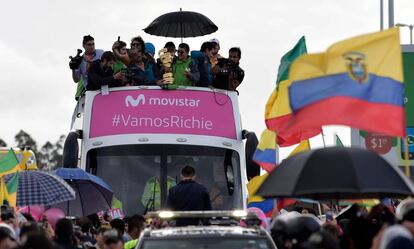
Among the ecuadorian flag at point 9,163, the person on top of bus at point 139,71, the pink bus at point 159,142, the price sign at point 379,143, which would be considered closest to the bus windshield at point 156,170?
the pink bus at point 159,142

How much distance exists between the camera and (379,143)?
3794 cm

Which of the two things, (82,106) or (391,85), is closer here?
(391,85)

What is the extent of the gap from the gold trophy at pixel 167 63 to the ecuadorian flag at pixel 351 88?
27.3 ft

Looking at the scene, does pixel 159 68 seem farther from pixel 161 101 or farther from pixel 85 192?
pixel 85 192

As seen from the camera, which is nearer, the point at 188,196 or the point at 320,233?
the point at 320,233

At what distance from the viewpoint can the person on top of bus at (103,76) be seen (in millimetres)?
21750

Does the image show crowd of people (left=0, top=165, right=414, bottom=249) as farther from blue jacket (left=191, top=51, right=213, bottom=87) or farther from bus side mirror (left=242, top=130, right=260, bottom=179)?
blue jacket (left=191, top=51, right=213, bottom=87)

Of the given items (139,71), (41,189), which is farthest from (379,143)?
(41,189)

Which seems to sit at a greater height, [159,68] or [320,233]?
[159,68]

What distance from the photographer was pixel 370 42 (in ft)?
45.2

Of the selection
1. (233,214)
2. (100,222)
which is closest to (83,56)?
(100,222)

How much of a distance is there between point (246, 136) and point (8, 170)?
361cm

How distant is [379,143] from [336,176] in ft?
84.4

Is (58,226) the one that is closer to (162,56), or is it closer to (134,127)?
(134,127)
